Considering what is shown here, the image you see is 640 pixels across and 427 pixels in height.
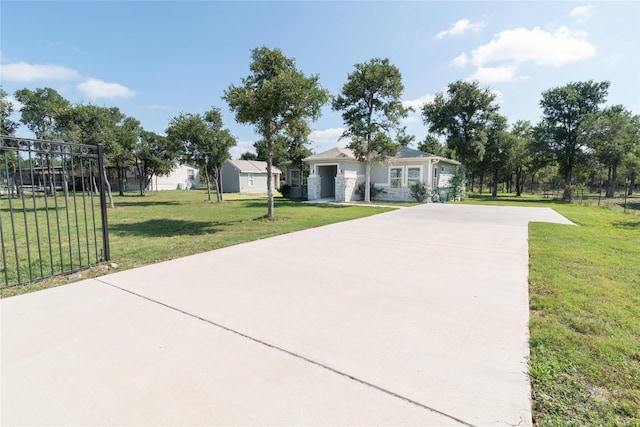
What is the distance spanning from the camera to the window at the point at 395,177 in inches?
834

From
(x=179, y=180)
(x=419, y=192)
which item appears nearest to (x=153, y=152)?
(x=179, y=180)

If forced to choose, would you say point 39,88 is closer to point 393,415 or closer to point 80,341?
point 80,341

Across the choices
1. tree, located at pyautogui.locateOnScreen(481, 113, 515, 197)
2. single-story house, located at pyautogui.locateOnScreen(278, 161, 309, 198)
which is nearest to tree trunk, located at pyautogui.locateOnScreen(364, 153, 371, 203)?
single-story house, located at pyautogui.locateOnScreen(278, 161, 309, 198)

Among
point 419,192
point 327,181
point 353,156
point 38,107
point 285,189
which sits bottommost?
point 419,192

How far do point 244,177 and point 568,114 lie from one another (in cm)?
3272

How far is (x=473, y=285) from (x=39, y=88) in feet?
158

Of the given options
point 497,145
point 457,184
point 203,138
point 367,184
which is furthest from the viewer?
point 497,145

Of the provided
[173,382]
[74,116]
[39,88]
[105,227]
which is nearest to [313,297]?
[173,382]

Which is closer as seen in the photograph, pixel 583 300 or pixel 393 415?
pixel 393 415

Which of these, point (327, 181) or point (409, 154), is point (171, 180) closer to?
point (327, 181)

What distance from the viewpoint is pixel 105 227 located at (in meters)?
5.35

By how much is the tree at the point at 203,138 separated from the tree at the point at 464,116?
20.1 meters

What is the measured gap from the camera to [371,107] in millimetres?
19391

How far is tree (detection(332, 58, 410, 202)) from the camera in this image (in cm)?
1834
